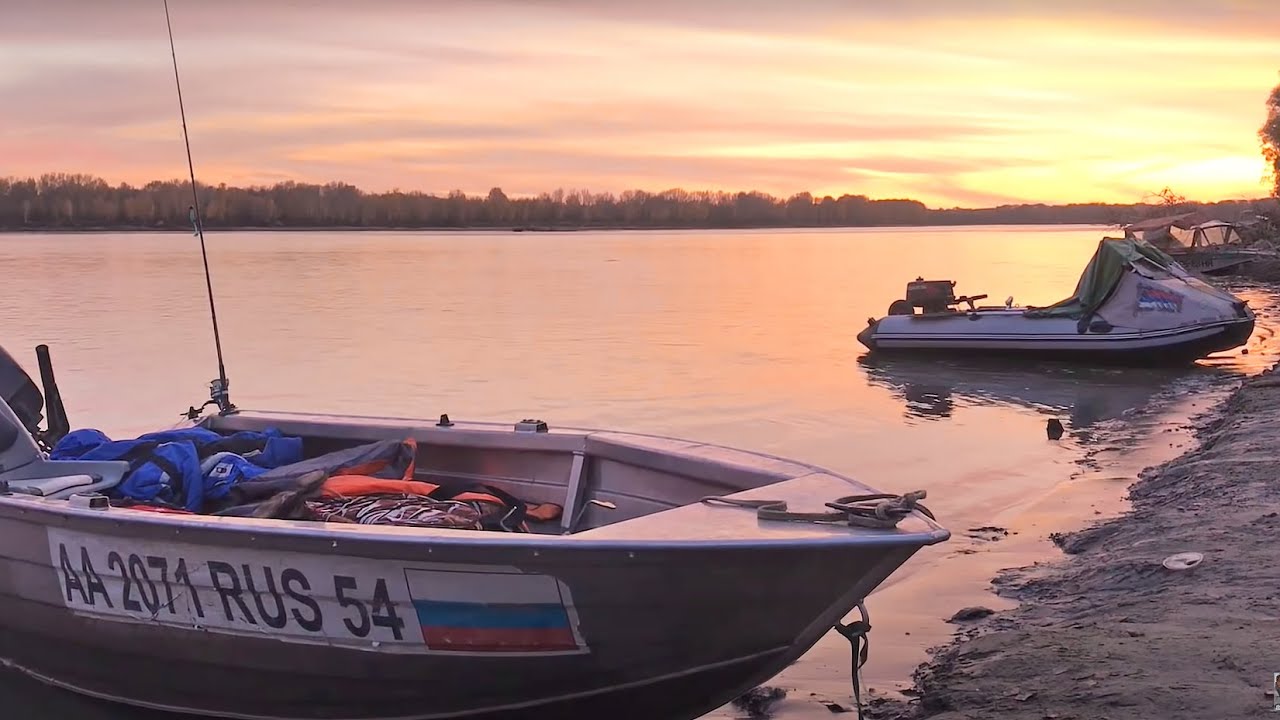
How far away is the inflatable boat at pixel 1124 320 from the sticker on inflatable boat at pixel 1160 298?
2cm

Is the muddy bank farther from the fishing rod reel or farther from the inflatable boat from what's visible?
the inflatable boat

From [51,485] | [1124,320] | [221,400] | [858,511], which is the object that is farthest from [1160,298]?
[51,485]

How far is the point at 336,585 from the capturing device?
17.0 feet

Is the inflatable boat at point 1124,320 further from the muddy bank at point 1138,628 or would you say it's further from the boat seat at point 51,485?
the boat seat at point 51,485

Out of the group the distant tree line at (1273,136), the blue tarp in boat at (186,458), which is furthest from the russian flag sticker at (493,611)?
the distant tree line at (1273,136)

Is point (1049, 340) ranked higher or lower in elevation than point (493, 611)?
lower

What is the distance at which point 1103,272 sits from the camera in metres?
20.6

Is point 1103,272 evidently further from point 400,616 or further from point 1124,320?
point 400,616

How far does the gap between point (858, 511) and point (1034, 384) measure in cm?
1620

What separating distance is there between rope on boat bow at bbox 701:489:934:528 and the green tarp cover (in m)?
16.4

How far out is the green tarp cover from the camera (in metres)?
20.3

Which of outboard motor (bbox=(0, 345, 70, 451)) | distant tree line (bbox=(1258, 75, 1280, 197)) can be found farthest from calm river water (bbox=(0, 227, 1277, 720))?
distant tree line (bbox=(1258, 75, 1280, 197))

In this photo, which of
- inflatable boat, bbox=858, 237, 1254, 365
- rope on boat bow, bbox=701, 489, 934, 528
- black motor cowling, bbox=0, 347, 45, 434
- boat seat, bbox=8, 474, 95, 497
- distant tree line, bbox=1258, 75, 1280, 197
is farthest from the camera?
distant tree line, bbox=1258, 75, 1280, 197

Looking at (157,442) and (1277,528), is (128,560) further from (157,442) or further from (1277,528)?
(1277,528)
